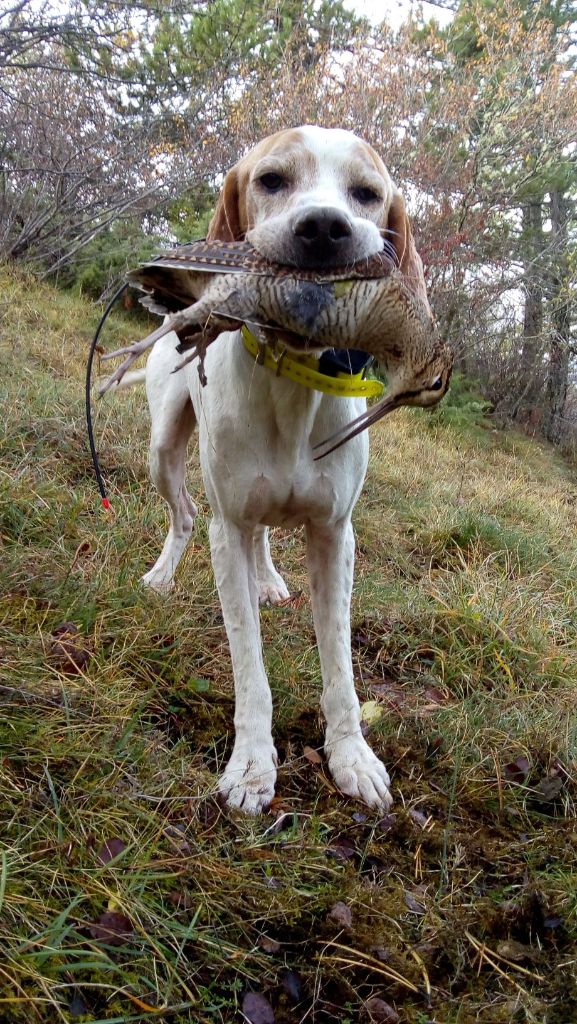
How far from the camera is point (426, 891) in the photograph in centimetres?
188

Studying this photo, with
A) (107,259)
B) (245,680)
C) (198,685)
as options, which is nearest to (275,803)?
(245,680)

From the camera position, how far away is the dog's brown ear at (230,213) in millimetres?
2293

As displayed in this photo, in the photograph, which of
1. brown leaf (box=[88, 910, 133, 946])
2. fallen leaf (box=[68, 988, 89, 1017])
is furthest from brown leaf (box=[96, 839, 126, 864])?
fallen leaf (box=[68, 988, 89, 1017])

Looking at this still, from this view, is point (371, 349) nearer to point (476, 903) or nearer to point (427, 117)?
point (476, 903)

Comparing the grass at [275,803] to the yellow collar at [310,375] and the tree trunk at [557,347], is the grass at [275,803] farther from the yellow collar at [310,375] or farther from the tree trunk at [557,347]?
the tree trunk at [557,347]

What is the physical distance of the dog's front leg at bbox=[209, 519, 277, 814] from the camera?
2084 millimetres

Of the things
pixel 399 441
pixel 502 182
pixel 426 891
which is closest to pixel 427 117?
pixel 502 182

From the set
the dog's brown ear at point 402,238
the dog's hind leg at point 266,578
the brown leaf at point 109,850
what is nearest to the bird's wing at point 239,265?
the dog's brown ear at point 402,238

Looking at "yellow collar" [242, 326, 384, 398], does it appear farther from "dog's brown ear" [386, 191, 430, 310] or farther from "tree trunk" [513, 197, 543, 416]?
"tree trunk" [513, 197, 543, 416]

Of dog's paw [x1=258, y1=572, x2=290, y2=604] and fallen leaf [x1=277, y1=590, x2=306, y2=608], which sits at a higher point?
dog's paw [x1=258, y1=572, x2=290, y2=604]

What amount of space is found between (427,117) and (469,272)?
1.82 meters

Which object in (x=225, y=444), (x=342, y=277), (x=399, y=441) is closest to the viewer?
(x=342, y=277)

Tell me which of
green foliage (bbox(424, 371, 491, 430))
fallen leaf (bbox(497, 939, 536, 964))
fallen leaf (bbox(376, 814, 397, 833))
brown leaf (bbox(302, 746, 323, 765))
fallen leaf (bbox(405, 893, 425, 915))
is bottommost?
green foliage (bbox(424, 371, 491, 430))

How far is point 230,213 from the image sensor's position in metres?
2.33
